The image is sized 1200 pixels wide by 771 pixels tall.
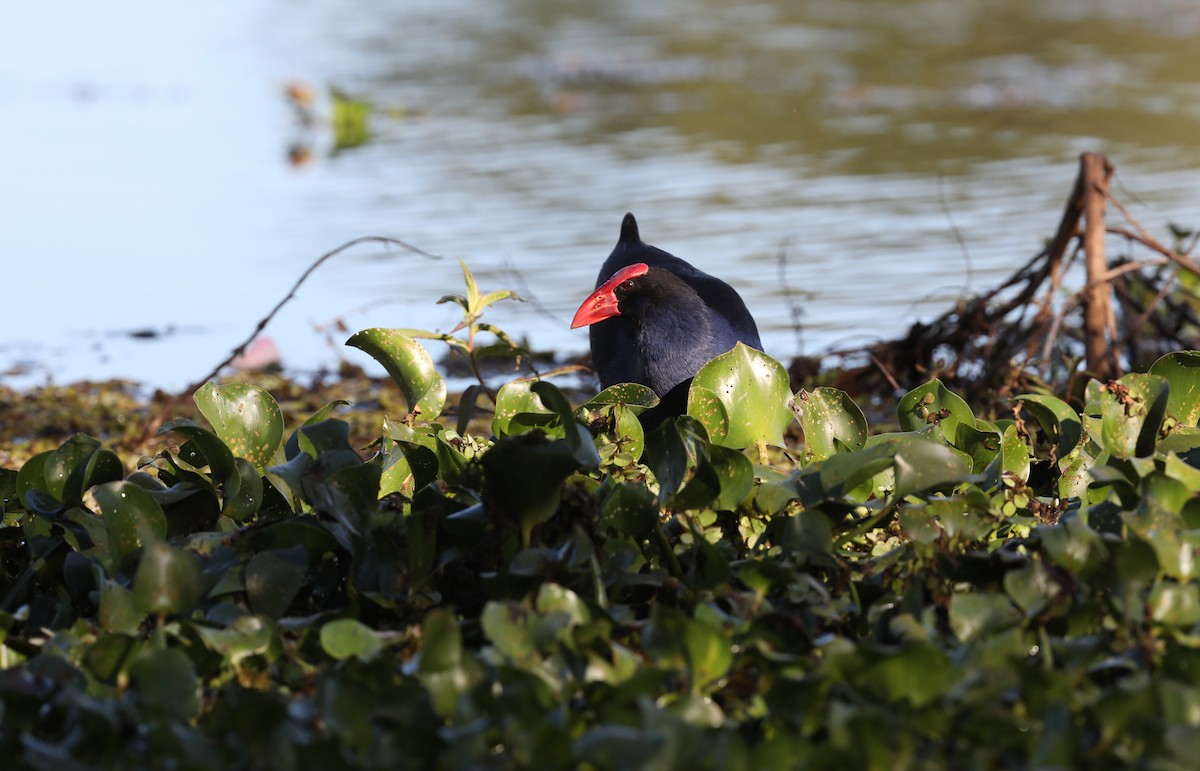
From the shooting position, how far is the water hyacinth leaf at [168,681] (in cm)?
187

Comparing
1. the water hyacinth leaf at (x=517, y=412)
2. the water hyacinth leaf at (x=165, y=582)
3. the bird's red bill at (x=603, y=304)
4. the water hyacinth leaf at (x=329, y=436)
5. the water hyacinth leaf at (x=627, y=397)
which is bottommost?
the bird's red bill at (x=603, y=304)

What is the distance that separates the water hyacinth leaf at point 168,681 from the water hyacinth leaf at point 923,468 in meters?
1.04

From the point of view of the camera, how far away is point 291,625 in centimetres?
211

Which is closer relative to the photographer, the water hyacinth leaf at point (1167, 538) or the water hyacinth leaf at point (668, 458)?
the water hyacinth leaf at point (1167, 538)

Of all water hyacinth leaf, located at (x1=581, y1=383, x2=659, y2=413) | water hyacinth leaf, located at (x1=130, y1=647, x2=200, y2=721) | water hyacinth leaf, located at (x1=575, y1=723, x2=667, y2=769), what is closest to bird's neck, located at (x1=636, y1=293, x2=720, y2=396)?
water hyacinth leaf, located at (x1=581, y1=383, x2=659, y2=413)

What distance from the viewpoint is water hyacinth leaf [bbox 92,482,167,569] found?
7.45ft

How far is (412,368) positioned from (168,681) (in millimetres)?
946

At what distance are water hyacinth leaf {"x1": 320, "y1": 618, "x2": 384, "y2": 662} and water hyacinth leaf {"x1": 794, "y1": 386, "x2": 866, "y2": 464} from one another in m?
0.92

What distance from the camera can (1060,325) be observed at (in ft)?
18.4

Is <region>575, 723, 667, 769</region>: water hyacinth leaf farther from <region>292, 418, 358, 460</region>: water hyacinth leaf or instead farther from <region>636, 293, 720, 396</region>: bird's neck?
<region>636, 293, 720, 396</region>: bird's neck

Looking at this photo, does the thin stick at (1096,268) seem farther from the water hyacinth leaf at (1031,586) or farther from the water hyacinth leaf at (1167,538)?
the water hyacinth leaf at (1031,586)

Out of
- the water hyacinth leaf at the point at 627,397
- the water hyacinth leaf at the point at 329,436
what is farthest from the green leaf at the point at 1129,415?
the water hyacinth leaf at the point at 329,436

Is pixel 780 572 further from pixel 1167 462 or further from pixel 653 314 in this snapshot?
pixel 653 314

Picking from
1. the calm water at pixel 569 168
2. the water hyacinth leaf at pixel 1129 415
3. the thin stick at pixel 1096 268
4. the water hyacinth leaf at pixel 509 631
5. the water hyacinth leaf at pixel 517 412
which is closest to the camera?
the water hyacinth leaf at pixel 509 631
